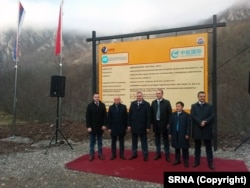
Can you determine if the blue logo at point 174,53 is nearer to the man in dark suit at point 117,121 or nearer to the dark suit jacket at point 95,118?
the man in dark suit at point 117,121

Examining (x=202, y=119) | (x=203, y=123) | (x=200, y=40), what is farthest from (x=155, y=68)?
(x=203, y=123)

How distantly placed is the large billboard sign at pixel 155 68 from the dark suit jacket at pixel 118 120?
171 cm

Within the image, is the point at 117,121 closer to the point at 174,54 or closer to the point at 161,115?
the point at 161,115

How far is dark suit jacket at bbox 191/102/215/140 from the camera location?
803cm

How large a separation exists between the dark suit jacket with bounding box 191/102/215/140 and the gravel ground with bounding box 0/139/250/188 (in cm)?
136

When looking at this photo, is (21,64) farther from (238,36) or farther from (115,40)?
(115,40)

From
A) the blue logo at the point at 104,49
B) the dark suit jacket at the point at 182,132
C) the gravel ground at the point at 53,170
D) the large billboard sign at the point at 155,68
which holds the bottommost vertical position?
the gravel ground at the point at 53,170

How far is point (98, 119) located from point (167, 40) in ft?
10.4

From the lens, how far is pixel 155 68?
1072 cm

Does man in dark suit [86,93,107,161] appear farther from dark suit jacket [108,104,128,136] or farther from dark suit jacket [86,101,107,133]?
dark suit jacket [108,104,128,136]

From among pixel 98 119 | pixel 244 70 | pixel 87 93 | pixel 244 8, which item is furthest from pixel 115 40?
pixel 244 8

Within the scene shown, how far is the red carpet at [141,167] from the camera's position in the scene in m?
7.77

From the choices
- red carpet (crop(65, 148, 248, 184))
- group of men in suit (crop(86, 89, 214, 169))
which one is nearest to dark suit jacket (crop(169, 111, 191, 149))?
group of men in suit (crop(86, 89, 214, 169))

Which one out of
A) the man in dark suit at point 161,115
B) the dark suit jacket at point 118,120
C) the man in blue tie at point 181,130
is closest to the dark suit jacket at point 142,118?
the man in dark suit at point 161,115
